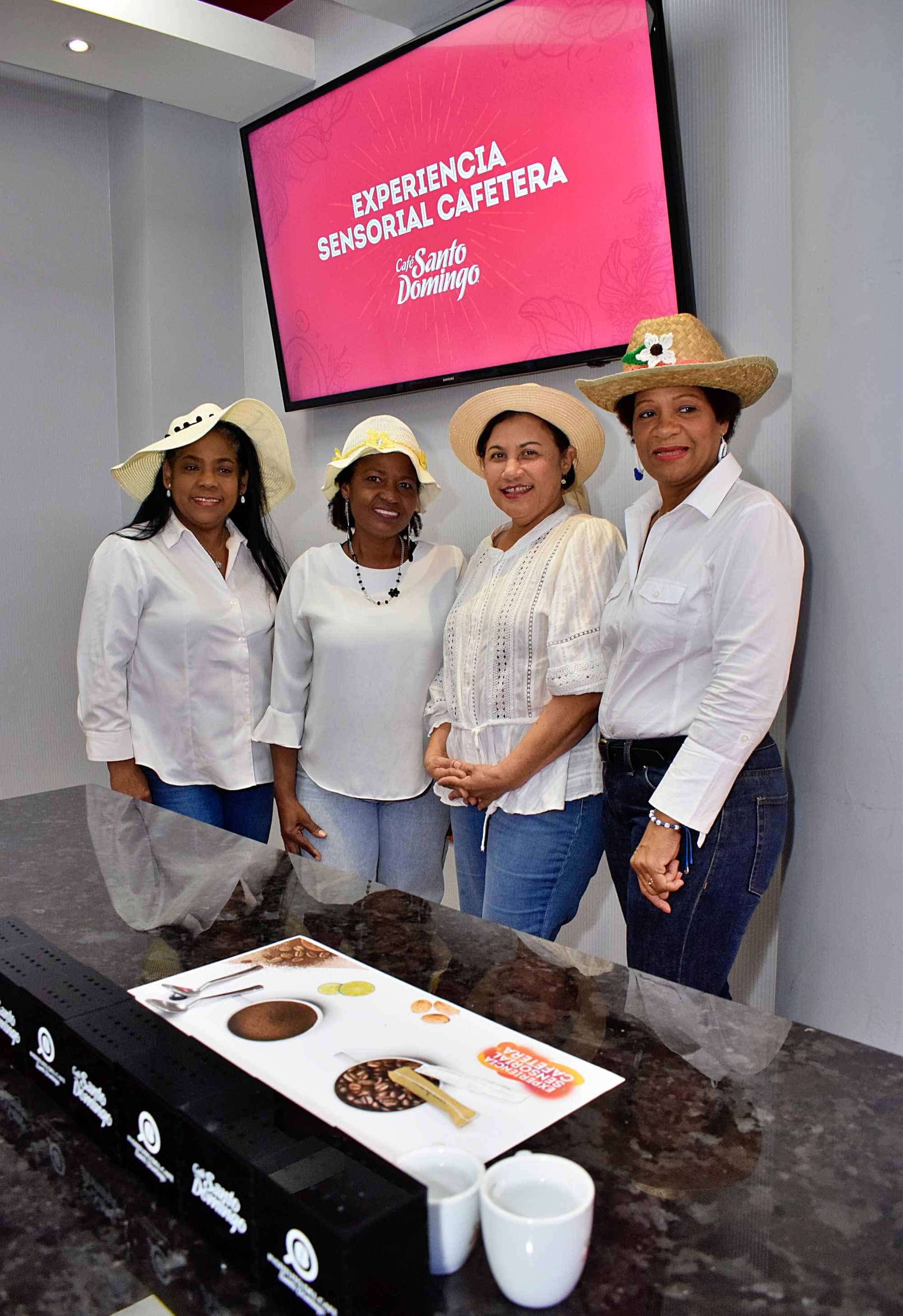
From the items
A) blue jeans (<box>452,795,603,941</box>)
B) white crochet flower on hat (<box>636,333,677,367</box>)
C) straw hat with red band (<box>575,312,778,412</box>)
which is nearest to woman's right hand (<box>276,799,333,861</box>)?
blue jeans (<box>452,795,603,941</box>)

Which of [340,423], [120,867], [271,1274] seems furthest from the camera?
[340,423]

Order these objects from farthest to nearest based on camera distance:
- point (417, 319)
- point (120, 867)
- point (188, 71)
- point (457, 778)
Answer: point (188, 71), point (417, 319), point (457, 778), point (120, 867)

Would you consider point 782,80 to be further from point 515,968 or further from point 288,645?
point 515,968

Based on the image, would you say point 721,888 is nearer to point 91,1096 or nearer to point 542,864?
A: point 542,864

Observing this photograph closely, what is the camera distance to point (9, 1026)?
1.07 meters

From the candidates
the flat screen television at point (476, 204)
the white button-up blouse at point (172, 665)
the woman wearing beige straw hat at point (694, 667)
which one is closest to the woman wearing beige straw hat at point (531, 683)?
the woman wearing beige straw hat at point (694, 667)

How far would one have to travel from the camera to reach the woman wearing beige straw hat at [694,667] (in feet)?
5.59

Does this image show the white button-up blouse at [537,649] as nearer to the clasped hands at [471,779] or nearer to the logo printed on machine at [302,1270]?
the clasped hands at [471,779]

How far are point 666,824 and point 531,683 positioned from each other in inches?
18.5

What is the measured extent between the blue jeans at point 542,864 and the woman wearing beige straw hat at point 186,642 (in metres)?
0.75

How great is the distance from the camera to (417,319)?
3014mm

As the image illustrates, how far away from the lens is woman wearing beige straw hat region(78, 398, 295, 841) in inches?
99.7

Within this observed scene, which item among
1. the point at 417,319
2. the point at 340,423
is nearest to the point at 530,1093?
the point at 417,319

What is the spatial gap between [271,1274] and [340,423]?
2.99 meters
